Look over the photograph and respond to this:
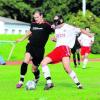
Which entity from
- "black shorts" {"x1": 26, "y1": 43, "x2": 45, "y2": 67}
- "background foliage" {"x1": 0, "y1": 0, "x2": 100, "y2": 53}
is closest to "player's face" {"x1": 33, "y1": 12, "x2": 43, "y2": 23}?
"black shorts" {"x1": 26, "y1": 43, "x2": 45, "y2": 67}

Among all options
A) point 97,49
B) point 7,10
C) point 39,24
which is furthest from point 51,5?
point 39,24

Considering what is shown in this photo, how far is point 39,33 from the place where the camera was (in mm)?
14711

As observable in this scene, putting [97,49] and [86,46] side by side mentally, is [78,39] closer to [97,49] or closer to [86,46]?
[86,46]

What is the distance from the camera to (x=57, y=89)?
14227 mm

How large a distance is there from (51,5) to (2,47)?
41.7 m

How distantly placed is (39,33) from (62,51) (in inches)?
37.3

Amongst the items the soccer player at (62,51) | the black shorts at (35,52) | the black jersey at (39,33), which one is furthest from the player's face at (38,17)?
the black shorts at (35,52)

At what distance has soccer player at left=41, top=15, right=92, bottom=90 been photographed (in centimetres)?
1408

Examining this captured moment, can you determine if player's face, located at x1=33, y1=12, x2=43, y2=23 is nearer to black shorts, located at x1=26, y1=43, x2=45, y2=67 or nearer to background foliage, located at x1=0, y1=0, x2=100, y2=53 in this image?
black shorts, located at x1=26, y1=43, x2=45, y2=67

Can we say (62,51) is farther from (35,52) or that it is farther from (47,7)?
(47,7)

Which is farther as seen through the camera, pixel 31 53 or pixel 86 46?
pixel 86 46

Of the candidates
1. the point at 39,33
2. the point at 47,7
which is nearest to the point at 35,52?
the point at 39,33

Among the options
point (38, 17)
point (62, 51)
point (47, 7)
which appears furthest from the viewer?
point (47, 7)

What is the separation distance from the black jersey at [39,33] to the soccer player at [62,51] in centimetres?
35
